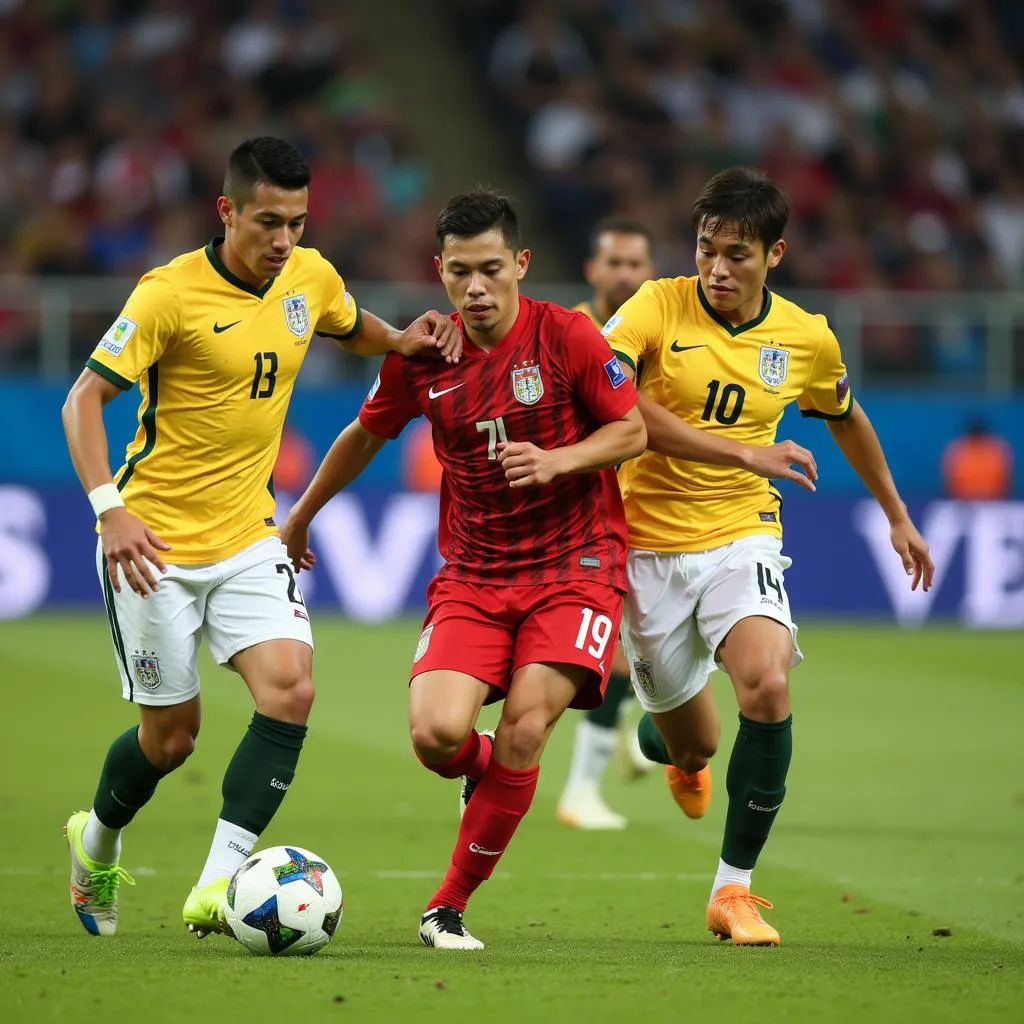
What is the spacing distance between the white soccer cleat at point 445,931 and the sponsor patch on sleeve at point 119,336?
A: 6.61 feet

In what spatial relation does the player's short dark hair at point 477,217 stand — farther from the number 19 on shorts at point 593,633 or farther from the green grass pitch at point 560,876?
the green grass pitch at point 560,876

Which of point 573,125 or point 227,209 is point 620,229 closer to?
point 227,209

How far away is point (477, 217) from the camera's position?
6.07m

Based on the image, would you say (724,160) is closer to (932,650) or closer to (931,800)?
(932,650)

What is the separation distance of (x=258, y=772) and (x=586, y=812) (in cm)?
346

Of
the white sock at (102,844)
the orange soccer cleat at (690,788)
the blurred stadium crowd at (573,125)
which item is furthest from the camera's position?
the blurred stadium crowd at (573,125)

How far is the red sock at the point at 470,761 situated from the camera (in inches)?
237

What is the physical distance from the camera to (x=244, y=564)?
627 cm

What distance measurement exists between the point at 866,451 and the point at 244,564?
7.59 feet

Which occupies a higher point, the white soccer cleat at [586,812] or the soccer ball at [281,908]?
the soccer ball at [281,908]

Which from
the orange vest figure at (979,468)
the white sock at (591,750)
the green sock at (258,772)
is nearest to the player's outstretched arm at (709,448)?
the green sock at (258,772)

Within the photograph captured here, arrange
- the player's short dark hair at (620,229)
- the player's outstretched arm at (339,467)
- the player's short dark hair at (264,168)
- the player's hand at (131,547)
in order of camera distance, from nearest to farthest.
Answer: the player's hand at (131,547)
the player's short dark hair at (264,168)
the player's outstretched arm at (339,467)
the player's short dark hair at (620,229)

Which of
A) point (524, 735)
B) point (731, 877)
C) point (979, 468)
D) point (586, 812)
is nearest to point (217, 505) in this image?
point (524, 735)

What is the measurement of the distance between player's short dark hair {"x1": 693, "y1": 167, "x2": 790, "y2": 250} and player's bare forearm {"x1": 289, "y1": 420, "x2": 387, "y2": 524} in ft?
4.46
